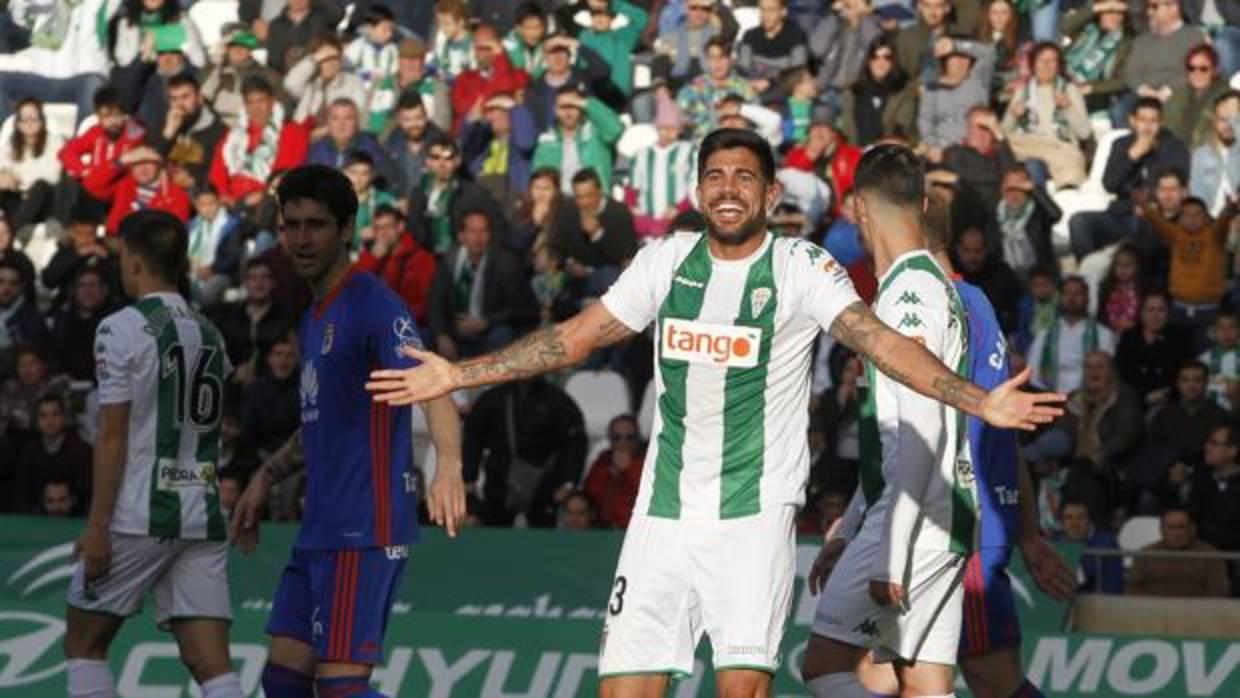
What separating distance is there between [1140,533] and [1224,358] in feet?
5.63

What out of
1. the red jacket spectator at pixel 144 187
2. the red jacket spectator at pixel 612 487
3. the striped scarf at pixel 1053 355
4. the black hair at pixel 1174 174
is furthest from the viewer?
the red jacket spectator at pixel 144 187

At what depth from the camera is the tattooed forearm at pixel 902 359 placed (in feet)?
25.6

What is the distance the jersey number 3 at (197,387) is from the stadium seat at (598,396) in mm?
7555

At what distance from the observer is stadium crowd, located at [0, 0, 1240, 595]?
16.8 meters

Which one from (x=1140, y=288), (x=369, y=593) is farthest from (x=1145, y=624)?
(x=369, y=593)

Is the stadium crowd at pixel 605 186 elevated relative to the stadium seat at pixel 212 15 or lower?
lower

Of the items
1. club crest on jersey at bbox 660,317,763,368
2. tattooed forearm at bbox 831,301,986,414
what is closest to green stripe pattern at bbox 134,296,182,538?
club crest on jersey at bbox 660,317,763,368

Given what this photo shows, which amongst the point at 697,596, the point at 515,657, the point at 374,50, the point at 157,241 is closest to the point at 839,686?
the point at 697,596

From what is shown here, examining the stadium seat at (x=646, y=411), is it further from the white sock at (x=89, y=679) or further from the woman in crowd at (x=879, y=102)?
the white sock at (x=89, y=679)

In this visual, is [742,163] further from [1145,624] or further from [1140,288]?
[1140,288]

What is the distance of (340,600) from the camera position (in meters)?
9.43

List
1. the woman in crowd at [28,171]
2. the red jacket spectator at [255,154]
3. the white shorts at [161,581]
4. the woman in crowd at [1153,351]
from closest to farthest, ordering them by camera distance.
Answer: the white shorts at [161,581]
the woman in crowd at [1153,351]
the red jacket spectator at [255,154]
the woman in crowd at [28,171]

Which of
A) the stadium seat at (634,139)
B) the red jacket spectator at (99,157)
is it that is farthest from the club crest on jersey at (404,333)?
the red jacket spectator at (99,157)

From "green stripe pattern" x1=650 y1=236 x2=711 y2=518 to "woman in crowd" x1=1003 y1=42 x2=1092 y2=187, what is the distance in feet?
37.6
